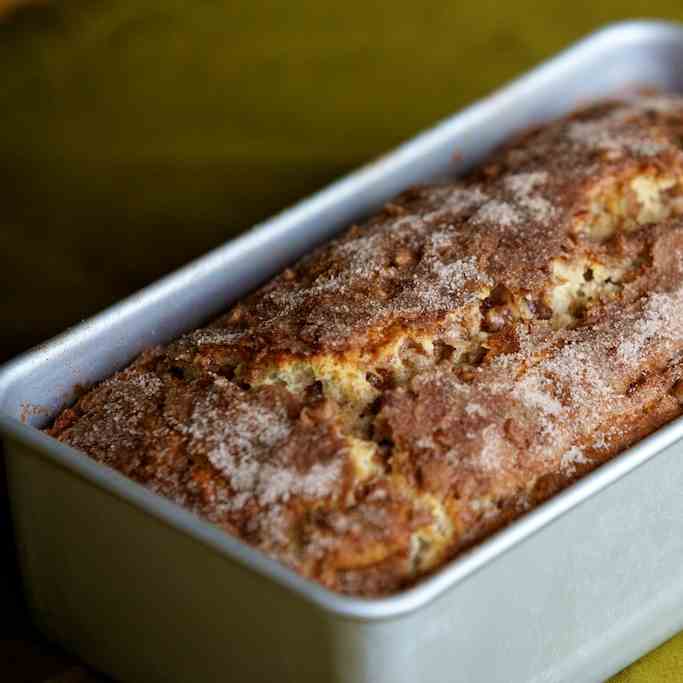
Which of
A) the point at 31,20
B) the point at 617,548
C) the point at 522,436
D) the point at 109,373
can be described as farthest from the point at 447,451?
the point at 31,20

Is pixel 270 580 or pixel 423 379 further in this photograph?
pixel 423 379

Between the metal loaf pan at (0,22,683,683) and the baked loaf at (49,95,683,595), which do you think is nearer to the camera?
the metal loaf pan at (0,22,683,683)

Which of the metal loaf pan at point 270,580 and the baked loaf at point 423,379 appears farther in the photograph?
the baked loaf at point 423,379

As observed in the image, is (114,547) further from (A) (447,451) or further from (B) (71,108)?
(B) (71,108)
